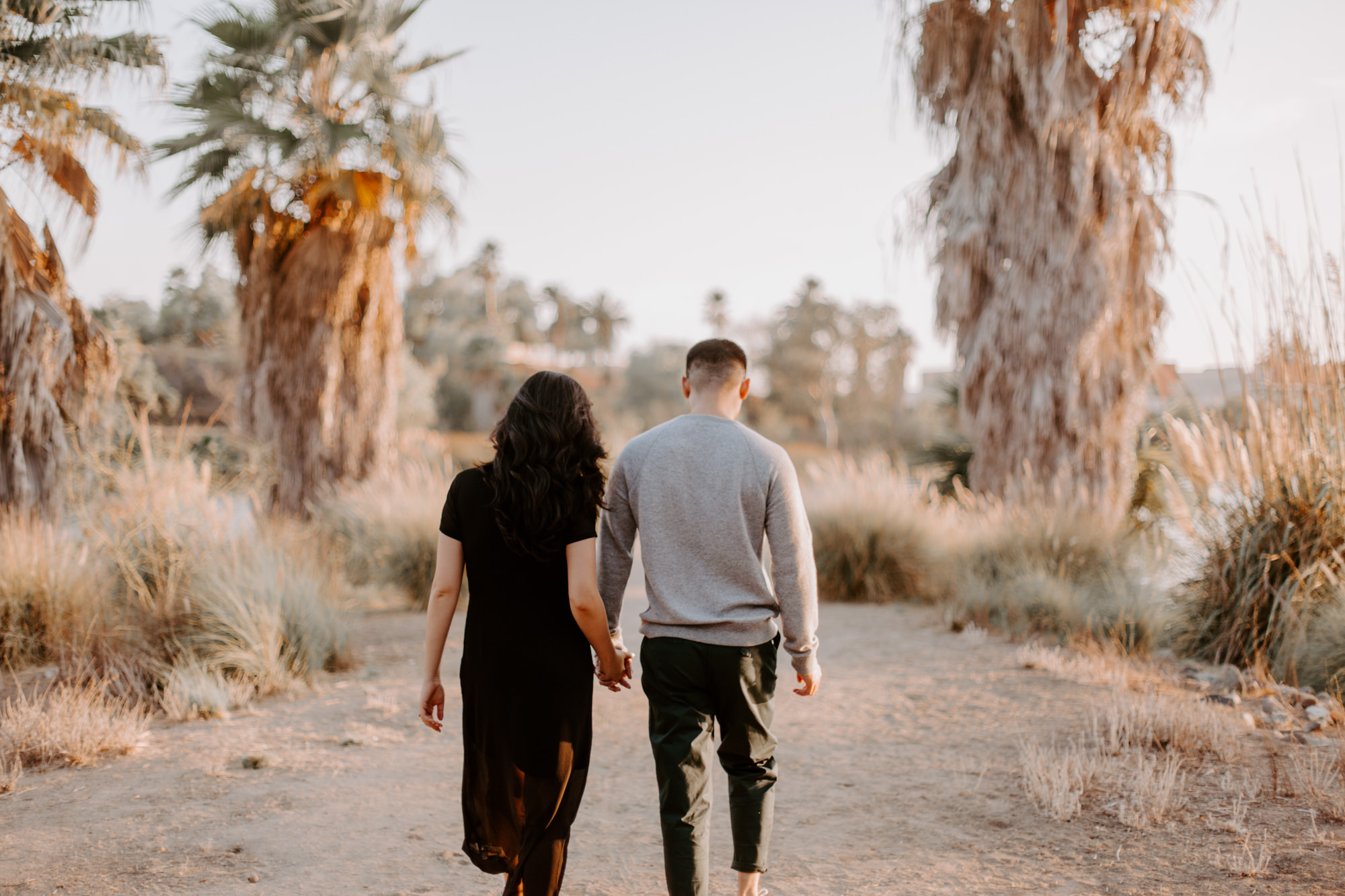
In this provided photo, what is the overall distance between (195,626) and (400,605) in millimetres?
3811

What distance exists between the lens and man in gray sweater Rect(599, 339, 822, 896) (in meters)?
2.77

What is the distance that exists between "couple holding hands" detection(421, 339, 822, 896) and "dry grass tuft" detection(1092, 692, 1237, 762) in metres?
2.56

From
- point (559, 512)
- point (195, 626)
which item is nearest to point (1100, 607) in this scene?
point (559, 512)

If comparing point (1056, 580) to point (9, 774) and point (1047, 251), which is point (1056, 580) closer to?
point (1047, 251)

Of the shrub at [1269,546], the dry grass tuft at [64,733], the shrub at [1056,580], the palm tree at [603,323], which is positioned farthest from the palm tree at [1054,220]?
the palm tree at [603,323]

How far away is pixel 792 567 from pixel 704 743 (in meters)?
0.66

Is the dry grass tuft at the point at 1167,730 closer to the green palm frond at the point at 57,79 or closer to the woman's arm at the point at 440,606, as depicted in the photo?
the woman's arm at the point at 440,606

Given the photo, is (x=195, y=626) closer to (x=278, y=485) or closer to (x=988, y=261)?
(x=278, y=485)

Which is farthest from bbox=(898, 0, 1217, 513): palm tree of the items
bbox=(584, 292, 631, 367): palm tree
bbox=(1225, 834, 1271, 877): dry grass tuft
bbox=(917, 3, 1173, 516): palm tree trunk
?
bbox=(584, 292, 631, 367): palm tree

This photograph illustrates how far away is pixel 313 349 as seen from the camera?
11.8 meters

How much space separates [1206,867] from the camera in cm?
317

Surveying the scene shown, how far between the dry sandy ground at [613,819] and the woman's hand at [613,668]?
39.6 inches

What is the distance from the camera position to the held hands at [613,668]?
273cm

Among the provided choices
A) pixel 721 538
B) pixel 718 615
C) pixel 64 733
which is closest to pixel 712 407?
pixel 721 538
